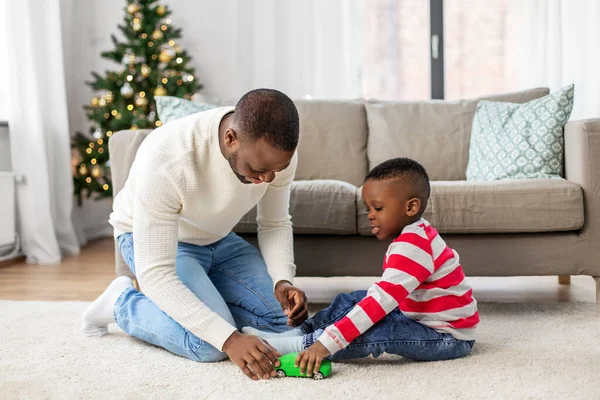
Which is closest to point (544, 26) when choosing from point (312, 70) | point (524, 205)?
point (312, 70)

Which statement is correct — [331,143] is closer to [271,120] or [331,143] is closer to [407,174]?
[407,174]

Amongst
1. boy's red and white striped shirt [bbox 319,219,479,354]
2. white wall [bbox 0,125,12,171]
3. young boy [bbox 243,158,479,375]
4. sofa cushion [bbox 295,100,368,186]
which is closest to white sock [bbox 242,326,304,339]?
young boy [bbox 243,158,479,375]

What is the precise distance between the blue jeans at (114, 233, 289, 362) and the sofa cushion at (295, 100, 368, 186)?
3.31 feet

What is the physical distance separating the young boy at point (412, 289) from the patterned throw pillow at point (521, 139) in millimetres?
1155

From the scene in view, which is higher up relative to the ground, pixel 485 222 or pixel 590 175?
pixel 590 175

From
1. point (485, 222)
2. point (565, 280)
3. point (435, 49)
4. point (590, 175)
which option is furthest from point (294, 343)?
point (435, 49)

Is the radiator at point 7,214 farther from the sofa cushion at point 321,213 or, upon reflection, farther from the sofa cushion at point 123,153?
the sofa cushion at point 321,213

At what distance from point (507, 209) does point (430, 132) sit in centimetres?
84

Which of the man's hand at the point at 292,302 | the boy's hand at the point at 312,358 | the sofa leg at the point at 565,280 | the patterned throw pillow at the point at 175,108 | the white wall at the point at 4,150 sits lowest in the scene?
the sofa leg at the point at 565,280

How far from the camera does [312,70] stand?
465 cm

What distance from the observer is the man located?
1539mm

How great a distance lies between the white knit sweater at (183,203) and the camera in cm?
167

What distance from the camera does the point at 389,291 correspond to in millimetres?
1661

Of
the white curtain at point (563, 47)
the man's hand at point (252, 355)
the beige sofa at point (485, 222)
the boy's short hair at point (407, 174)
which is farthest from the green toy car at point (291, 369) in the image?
the white curtain at point (563, 47)
